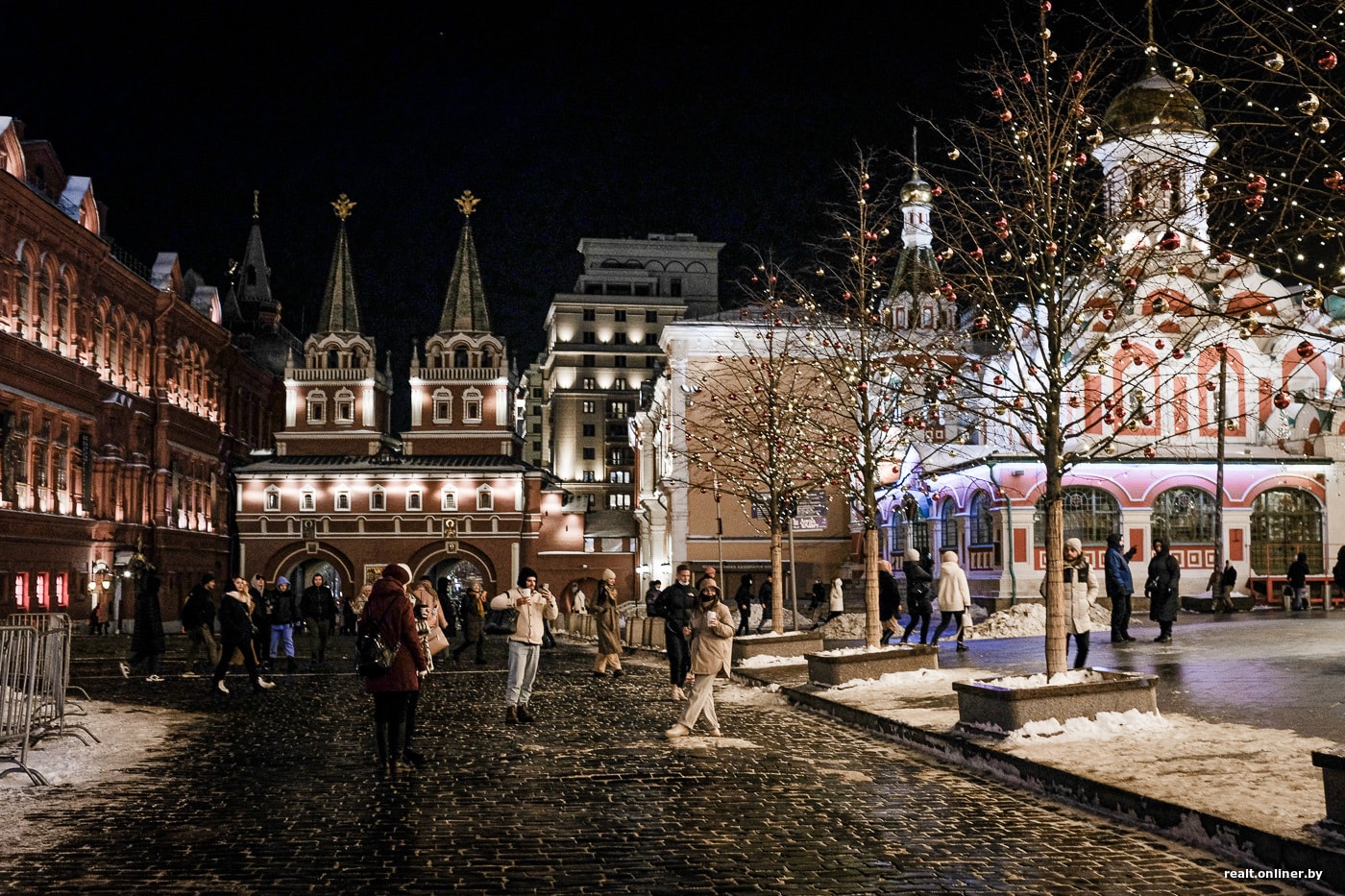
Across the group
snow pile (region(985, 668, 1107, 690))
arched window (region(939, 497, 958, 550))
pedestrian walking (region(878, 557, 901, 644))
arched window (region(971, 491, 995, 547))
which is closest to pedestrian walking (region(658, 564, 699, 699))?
snow pile (region(985, 668, 1107, 690))

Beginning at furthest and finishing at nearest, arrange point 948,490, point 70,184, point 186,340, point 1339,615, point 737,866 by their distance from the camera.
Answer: point 186,340
point 70,184
point 948,490
point 1339,615
point 737,866

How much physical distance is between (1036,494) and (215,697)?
1037 inches

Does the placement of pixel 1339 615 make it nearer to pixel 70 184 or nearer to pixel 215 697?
pixel 215 697

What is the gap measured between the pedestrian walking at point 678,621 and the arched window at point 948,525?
82.6 ft

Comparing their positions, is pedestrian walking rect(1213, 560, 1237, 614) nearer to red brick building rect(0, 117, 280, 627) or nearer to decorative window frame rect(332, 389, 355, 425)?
red brick building rect(0, 117, 280, 627)

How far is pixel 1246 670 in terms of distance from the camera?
1727 centimetres

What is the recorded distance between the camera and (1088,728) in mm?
12031

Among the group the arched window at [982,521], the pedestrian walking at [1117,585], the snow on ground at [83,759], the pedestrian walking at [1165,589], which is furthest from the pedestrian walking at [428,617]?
the arched window at [982,521]

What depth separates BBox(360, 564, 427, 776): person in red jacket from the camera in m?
11.8

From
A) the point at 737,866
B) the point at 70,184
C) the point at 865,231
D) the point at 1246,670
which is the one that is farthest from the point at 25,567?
the point at 737,866

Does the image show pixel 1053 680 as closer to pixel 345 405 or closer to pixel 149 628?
pixel 149 628

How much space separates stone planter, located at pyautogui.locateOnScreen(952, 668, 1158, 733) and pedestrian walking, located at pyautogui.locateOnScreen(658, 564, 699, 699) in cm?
560

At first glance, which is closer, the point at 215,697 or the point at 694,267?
the point at 215,697

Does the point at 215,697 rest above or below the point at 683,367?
below
